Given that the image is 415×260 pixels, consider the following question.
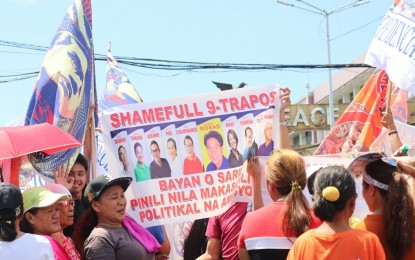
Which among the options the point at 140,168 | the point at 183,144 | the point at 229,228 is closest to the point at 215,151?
the point at 183,144

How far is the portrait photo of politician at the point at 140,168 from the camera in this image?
494 cm

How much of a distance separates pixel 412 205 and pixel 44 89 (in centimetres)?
316

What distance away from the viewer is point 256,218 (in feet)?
12.3

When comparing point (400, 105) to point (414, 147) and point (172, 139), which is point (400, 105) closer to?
point (414, 147)

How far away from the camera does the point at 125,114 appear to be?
5008 millimetres

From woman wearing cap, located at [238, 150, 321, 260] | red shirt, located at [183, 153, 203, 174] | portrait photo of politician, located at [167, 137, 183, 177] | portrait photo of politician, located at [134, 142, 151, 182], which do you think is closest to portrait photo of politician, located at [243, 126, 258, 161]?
red shirt, located at [183, 153, 203, 174]

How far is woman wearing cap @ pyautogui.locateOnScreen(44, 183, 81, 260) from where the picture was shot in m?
4.19

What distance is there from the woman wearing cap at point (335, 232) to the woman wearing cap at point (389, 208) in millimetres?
373

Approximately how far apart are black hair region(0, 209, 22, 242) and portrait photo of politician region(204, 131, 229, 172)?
1.66 meters

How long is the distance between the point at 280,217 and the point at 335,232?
0.45m

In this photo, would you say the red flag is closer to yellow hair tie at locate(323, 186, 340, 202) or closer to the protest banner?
the protest banner

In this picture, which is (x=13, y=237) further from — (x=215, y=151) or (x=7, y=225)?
(x=215, y=151)

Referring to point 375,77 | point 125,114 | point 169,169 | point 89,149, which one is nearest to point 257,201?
point 169,169

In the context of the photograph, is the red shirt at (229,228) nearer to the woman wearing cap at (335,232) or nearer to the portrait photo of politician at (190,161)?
the portrait photo of politician at (190,161)
